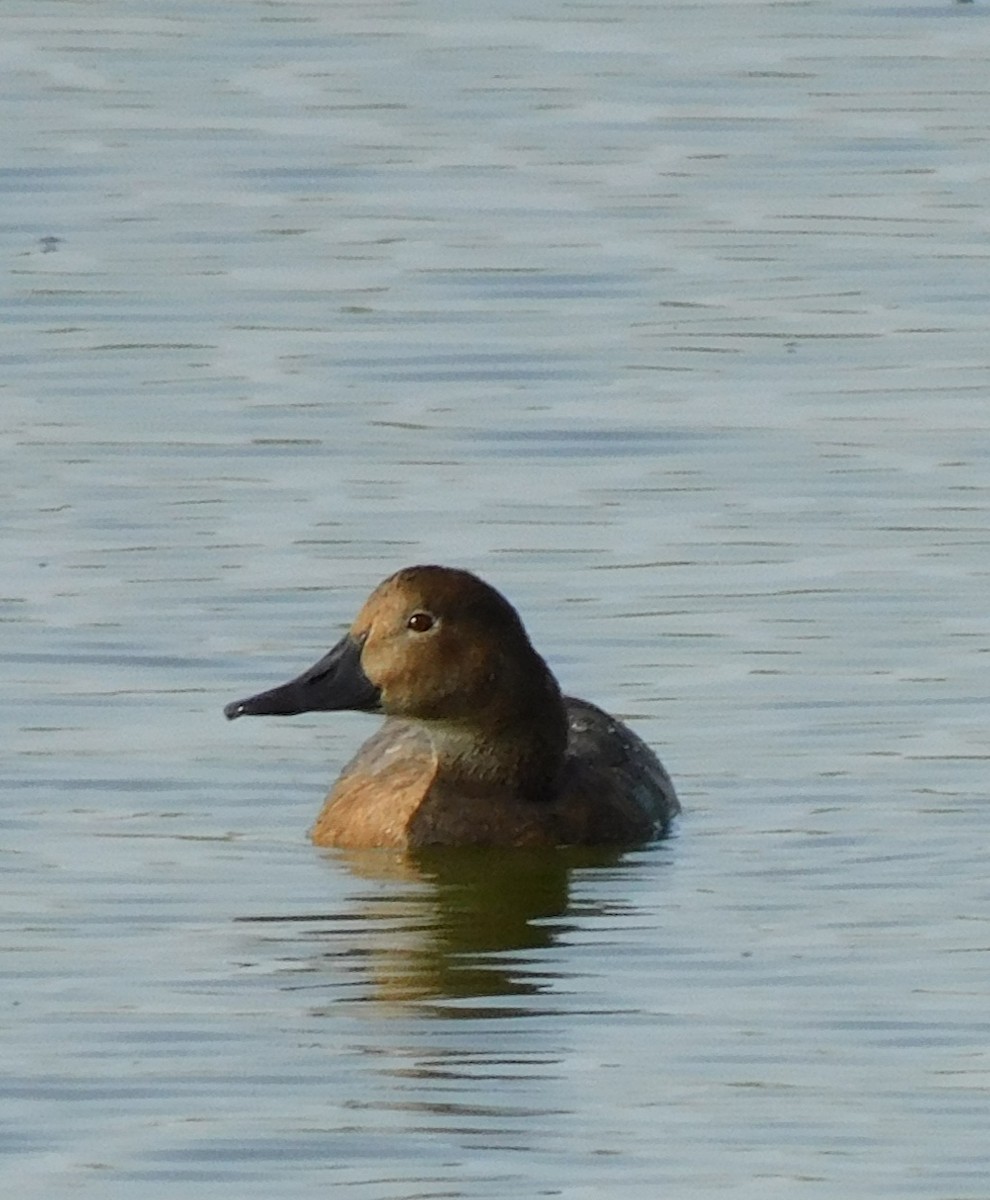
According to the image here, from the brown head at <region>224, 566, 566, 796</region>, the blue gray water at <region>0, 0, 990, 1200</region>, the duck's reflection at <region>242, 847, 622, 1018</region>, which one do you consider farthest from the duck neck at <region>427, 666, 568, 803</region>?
the blue gray water at <region>0, 0, 990, 1200</region>

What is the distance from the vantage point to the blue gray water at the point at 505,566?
10.5 m

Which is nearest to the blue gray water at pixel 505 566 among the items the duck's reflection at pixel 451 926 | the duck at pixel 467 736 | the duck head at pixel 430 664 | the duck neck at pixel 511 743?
the duck's reflection at pixel 451 926

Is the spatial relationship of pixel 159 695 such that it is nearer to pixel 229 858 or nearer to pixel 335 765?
pixel 335 765

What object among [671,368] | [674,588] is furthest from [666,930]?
[671,368]

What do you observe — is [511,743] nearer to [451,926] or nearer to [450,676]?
[450,676]

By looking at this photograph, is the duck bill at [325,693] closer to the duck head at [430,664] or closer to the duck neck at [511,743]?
the duck head at [430,664]

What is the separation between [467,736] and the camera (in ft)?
45.7

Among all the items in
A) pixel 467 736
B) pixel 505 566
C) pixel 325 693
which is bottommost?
pixel 505 566

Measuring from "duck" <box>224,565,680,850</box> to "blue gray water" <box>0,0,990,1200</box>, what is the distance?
182 millimetres

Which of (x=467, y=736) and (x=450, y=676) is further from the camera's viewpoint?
(x=467, y=736)

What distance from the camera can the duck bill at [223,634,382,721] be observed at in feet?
44.6

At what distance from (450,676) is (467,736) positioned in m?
0.24

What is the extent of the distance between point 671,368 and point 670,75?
25.6 ft

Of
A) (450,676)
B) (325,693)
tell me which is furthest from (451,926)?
(450,676)
